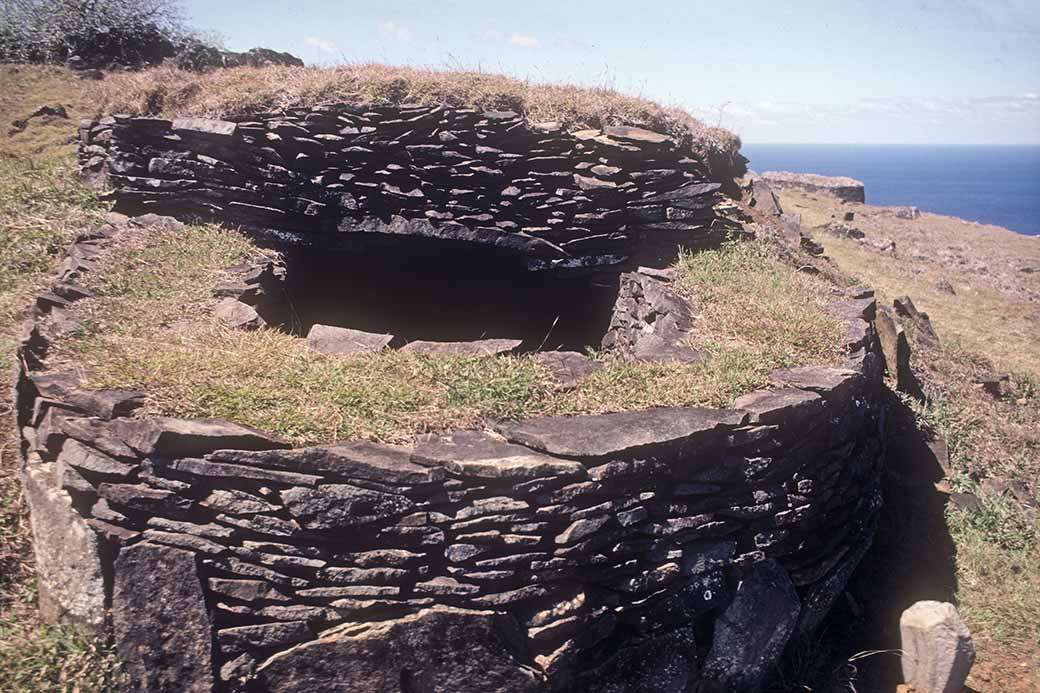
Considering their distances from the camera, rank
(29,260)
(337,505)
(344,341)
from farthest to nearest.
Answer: (29,260), (344,341), (337,505)

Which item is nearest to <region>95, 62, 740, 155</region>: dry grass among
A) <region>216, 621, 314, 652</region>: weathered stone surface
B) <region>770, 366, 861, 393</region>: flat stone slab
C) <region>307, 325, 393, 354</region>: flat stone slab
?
<region>307, 325, 393, 354</region>: flat stone slab

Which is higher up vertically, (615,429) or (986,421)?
(615,429)

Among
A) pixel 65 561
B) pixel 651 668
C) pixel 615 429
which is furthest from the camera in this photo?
pixel 651 668

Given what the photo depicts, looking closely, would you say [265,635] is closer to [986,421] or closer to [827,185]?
[986,421]

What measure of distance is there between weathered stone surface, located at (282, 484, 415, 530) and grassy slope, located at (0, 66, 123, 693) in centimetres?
142

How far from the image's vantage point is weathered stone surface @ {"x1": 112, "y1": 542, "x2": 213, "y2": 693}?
144 inches

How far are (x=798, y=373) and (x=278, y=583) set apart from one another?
372cm

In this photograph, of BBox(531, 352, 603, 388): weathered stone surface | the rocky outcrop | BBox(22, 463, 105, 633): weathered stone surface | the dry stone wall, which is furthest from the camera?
the rocky outcrop

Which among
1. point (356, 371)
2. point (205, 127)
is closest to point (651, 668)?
point (356, 371)

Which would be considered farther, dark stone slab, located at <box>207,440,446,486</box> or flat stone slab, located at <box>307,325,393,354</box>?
flat stone slab, located at <box>307,325,393,354</box>

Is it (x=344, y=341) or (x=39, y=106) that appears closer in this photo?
(x=344, y=341)

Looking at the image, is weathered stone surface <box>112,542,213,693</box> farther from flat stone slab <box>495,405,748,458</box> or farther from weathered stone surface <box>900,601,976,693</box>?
weathered stone surface <box>900,601,976,693</box>

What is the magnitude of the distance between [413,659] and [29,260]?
249 inches

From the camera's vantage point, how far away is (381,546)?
145 inches
